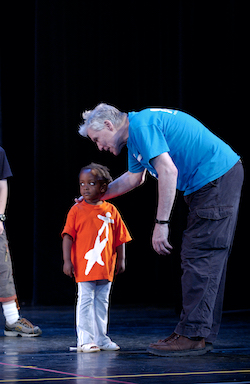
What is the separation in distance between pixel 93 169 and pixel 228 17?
258cm

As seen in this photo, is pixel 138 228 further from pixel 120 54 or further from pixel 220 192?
pixel 220 192

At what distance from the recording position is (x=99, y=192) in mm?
2727

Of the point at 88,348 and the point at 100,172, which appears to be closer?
the point at 88,348

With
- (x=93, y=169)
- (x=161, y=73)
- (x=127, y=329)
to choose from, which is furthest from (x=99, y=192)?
(x=161, y=73)

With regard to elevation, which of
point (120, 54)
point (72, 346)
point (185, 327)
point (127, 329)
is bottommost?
point (127, 329)

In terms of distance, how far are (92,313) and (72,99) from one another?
9.87 feet

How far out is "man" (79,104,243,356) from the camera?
2367 mm

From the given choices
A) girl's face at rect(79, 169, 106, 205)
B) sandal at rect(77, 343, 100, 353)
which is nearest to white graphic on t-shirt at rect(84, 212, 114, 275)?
girl's face at rect(79, 169, 106, 205)

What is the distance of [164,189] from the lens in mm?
2355

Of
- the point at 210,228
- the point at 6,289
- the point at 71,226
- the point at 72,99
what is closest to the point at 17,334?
the point at 6,289

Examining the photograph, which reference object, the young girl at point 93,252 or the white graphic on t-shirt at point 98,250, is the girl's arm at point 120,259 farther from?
the white graphic on t-shirt at point 98,250

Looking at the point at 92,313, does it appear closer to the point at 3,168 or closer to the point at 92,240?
the point at 92,240

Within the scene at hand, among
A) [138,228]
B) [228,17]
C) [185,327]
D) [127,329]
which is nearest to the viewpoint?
[185,327]

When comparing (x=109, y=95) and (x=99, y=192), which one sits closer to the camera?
(x=99, y=192)
